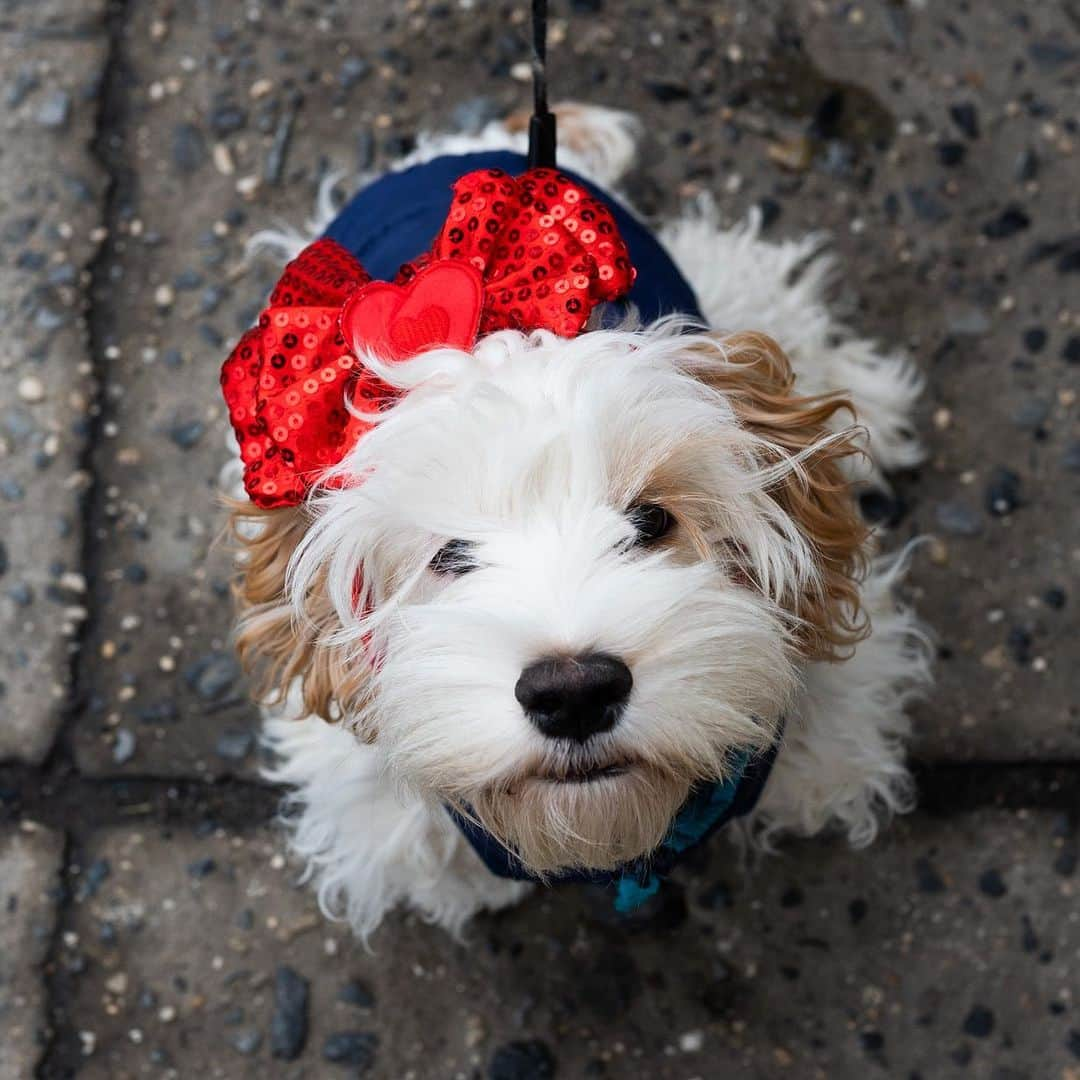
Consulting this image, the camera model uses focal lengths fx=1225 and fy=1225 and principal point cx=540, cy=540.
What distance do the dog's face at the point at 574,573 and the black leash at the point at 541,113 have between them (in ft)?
1.26

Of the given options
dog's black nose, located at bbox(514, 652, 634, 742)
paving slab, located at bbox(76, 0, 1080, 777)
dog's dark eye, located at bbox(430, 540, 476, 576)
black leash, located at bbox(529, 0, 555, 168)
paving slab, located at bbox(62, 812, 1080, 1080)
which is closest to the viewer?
dog's black nose, located at bbox(514, 652, 634, 742)

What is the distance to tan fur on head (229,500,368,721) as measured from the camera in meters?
1.70

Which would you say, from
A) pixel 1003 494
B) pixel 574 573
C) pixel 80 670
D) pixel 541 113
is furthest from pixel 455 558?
pixel 1003 494

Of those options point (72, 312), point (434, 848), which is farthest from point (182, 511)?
point (434, 848)

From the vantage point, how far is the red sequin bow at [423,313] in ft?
5.05

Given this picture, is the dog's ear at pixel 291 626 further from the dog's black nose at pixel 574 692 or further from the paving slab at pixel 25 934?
the paving slab at pixel 25 934

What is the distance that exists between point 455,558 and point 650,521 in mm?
252

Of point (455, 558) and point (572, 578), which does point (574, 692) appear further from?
point (455, 558)

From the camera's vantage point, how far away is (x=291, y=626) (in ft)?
5.82

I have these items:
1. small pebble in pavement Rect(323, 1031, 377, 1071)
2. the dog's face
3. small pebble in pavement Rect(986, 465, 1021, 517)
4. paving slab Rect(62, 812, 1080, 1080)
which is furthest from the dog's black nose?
small pebble in pavement Rect(986, 465, 1021, 517)

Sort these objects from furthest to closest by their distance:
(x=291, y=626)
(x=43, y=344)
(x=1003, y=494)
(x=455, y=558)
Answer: (x=43, y=344), (x=1003, y=494), (x=291, y=626), (x=455, y=558)

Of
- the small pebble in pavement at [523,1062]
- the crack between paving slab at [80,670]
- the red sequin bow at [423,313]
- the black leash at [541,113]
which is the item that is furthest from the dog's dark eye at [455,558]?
the crack between paving slab at [80,670]

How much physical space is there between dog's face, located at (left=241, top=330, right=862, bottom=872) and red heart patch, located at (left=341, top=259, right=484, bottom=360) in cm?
4

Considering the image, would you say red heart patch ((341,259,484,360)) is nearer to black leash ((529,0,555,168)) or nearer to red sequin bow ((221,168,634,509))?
red sequin bow ((221,168,634,509))
